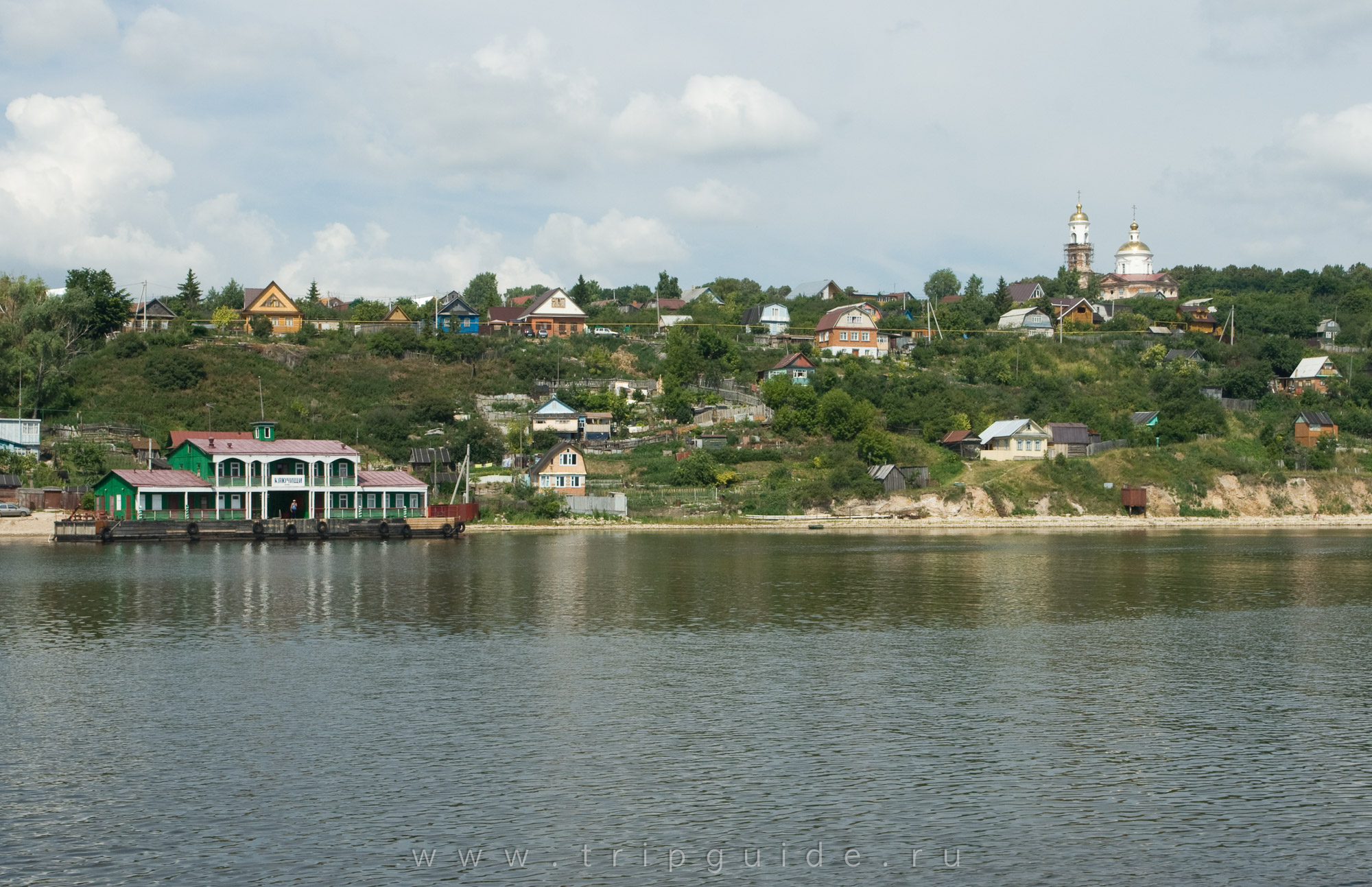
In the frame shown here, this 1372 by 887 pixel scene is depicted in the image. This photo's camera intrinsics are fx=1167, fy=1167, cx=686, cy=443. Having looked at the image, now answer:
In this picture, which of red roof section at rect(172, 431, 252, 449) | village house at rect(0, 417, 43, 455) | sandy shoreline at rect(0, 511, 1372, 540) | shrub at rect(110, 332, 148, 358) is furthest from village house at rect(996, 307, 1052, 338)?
village house at rect(0, 417, 43, 455)

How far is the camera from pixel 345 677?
1162 inches

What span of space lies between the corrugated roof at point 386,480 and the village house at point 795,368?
39998 mm

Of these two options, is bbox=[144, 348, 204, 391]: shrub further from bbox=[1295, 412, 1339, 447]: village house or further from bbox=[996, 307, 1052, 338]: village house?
bbox=[1295, 412, 1339, 447]: village house

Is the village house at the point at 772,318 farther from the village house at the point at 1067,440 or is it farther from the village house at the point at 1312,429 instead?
the village house at the point at 1312,429

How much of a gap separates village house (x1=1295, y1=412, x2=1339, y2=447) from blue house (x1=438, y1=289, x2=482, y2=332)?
80.0 metres

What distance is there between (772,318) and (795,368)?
22.8m

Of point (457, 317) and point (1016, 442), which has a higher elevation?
point (457, 317)

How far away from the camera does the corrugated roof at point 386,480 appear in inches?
3061

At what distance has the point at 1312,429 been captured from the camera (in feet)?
322

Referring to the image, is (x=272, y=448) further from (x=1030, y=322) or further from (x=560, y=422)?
(x=1030, y=322)

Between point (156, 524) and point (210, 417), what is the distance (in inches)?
950

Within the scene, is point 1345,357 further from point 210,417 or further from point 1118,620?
point 210,417

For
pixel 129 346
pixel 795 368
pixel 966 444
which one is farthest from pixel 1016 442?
pixel 129 346

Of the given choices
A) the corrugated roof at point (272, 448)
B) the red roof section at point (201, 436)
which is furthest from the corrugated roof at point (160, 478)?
the red roof section at point (201, 436)
